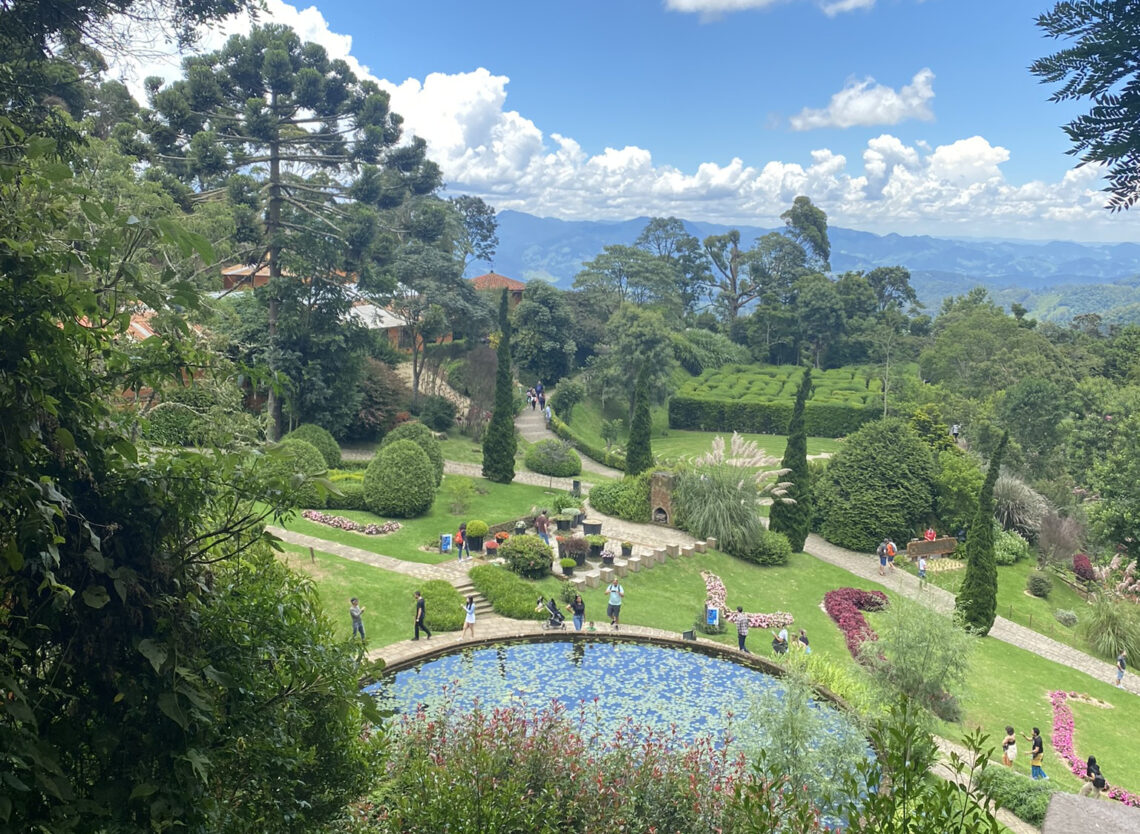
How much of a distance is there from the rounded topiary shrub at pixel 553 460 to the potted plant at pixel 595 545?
9.39m

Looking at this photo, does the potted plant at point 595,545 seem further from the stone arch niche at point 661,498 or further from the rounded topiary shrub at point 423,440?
the rounded topiary shrub at point 423,440

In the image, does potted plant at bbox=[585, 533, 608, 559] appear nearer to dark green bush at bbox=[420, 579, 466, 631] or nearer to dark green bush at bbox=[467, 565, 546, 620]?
dark green bush at bbox=[467, 565, 546, 620]

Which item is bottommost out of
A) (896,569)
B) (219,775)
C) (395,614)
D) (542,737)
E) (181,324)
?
(896,569)

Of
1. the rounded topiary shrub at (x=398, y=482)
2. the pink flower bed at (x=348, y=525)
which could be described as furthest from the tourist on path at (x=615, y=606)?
the rounded topiary shrub at (x=398, y=482)

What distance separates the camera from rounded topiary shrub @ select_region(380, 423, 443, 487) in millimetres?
25844

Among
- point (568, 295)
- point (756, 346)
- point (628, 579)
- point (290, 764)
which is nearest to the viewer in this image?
point (290, 764)

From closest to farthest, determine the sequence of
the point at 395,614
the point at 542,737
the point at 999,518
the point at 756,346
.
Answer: the point at 542,737
the point at 395,614
the point at 999,518
the point at 756,346

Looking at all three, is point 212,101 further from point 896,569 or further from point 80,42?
point 896,569

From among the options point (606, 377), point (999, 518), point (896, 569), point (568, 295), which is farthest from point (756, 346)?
point (896, 569)

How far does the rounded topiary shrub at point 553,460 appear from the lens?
1228 inches

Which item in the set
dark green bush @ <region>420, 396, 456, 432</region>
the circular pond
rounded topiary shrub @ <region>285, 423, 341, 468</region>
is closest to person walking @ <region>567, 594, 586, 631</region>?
the circular pond

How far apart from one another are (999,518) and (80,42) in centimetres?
3290

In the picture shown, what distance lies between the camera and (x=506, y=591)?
1825cm

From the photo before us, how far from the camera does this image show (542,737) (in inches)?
360
